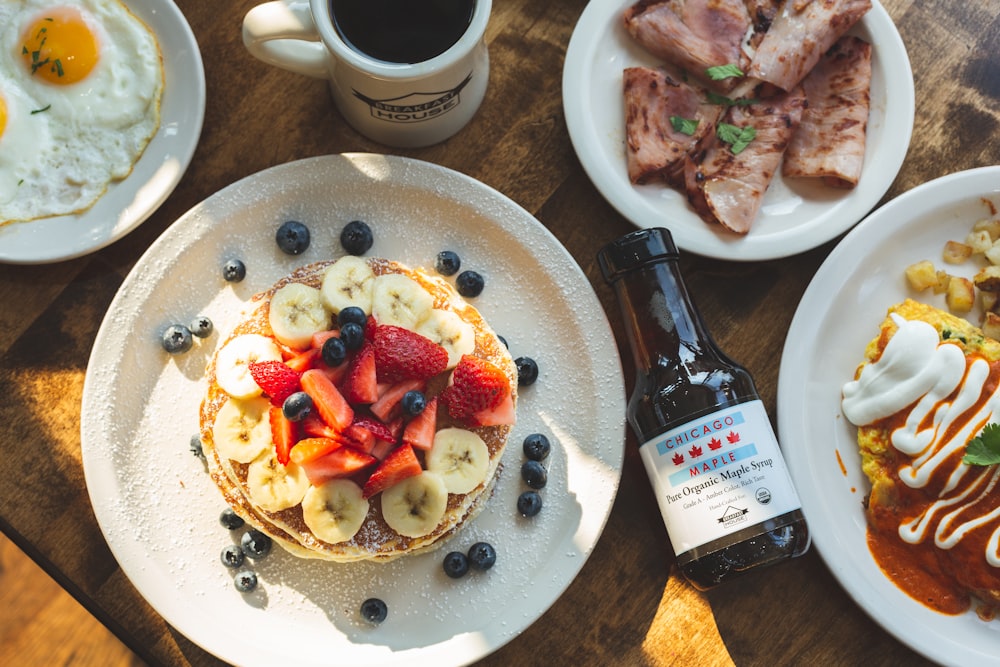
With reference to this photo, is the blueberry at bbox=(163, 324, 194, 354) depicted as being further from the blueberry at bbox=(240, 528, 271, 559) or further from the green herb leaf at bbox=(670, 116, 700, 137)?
the green herb leaf at bbox=(670, 116, 700, 137)

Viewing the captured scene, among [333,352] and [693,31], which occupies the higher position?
[693,31]

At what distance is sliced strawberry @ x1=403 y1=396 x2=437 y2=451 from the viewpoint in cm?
156

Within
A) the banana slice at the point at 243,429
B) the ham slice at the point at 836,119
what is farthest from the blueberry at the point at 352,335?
the ham slice at the point at 836,119

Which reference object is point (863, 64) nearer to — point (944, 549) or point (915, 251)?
point (915, 251)

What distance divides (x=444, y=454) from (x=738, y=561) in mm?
630

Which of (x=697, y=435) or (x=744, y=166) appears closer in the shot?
(x=697, y=435)

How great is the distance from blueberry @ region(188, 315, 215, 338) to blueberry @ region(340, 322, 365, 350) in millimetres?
413

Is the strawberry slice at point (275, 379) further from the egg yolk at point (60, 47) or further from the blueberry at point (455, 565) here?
the egg yolk at point (60, 47)

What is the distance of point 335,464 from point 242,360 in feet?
0.99

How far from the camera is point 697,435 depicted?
1.61 metres

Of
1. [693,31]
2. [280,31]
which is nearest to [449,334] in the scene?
[280,31]

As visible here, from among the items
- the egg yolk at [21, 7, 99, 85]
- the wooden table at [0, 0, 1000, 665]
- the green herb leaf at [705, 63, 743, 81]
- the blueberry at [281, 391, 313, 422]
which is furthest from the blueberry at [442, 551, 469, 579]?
the egg yolk at [21, 7, 99, 85]

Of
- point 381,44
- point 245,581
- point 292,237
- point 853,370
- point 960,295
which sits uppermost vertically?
point 381,44

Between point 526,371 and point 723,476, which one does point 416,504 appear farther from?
point 723,476
